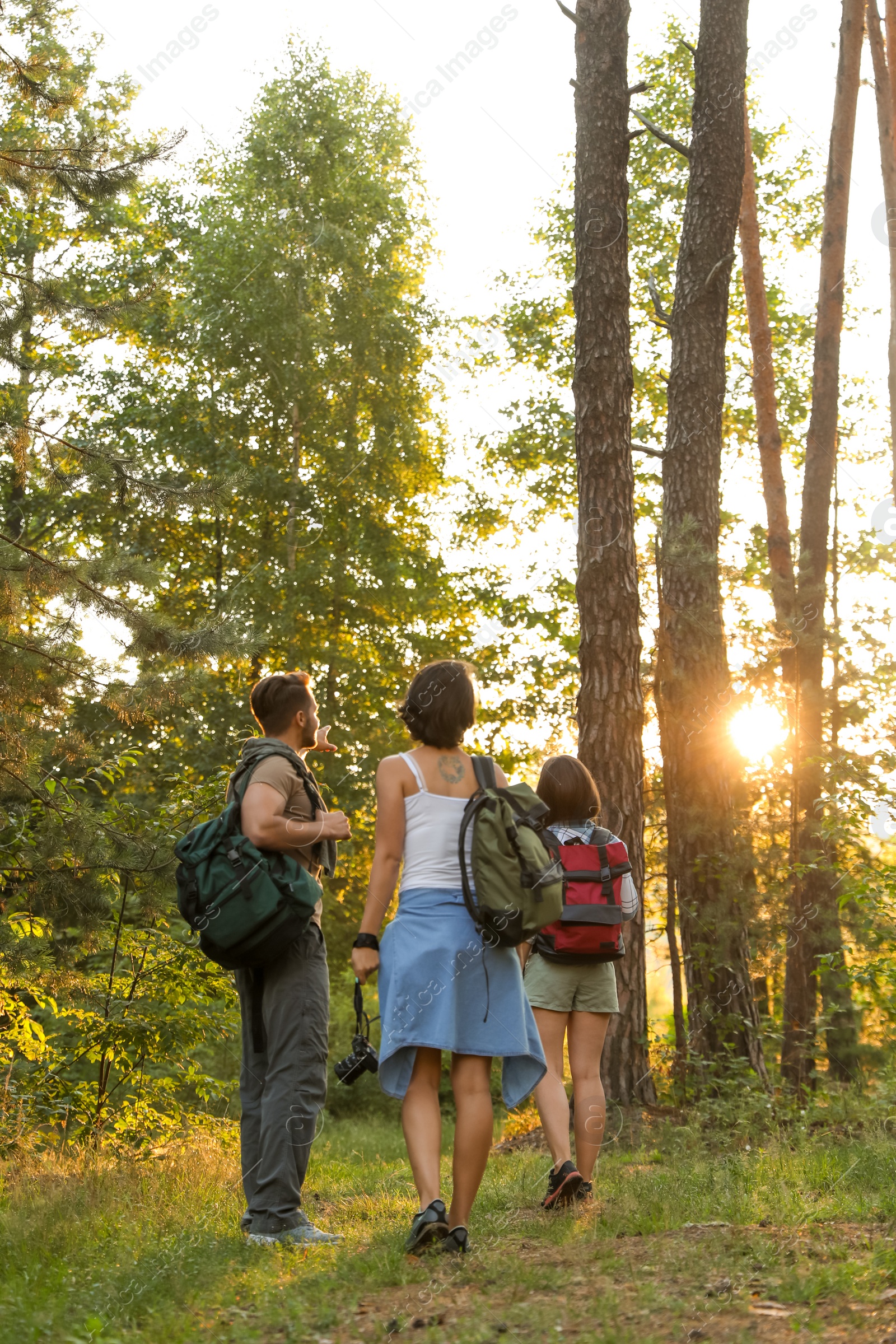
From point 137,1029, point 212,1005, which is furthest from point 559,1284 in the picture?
point 212,1005

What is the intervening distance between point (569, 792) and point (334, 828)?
1278 mm

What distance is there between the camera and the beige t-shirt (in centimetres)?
435

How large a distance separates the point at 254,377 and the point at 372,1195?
1691cm

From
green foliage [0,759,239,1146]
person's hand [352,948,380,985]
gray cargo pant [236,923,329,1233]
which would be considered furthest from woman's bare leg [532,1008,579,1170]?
green foliage [0,759,239,1146]

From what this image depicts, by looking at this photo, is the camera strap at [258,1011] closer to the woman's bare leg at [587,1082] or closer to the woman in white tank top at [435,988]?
the woman in white tank top at [435,988]

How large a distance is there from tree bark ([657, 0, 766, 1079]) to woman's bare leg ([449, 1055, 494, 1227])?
537 cm

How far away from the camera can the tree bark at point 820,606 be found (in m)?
11.6

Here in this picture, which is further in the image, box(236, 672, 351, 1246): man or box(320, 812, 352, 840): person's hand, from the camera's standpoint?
box(320, 812, 352, 840): person's hand

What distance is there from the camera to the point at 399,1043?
3.90 metres

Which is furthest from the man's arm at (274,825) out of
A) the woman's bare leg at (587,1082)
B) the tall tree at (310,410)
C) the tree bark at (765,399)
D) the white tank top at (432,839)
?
the tall tree at (310,410)

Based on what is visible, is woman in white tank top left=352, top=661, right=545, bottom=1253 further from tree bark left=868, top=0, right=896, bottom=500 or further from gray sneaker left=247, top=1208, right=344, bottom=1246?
tree bark left=868, top=0, right=896, bottom=500

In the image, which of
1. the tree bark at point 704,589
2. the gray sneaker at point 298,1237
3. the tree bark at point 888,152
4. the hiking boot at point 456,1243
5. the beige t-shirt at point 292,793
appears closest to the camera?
the hiking boot at point 456,1243

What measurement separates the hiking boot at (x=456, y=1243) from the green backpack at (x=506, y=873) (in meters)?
0.92

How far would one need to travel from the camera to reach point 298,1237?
13.5ft
